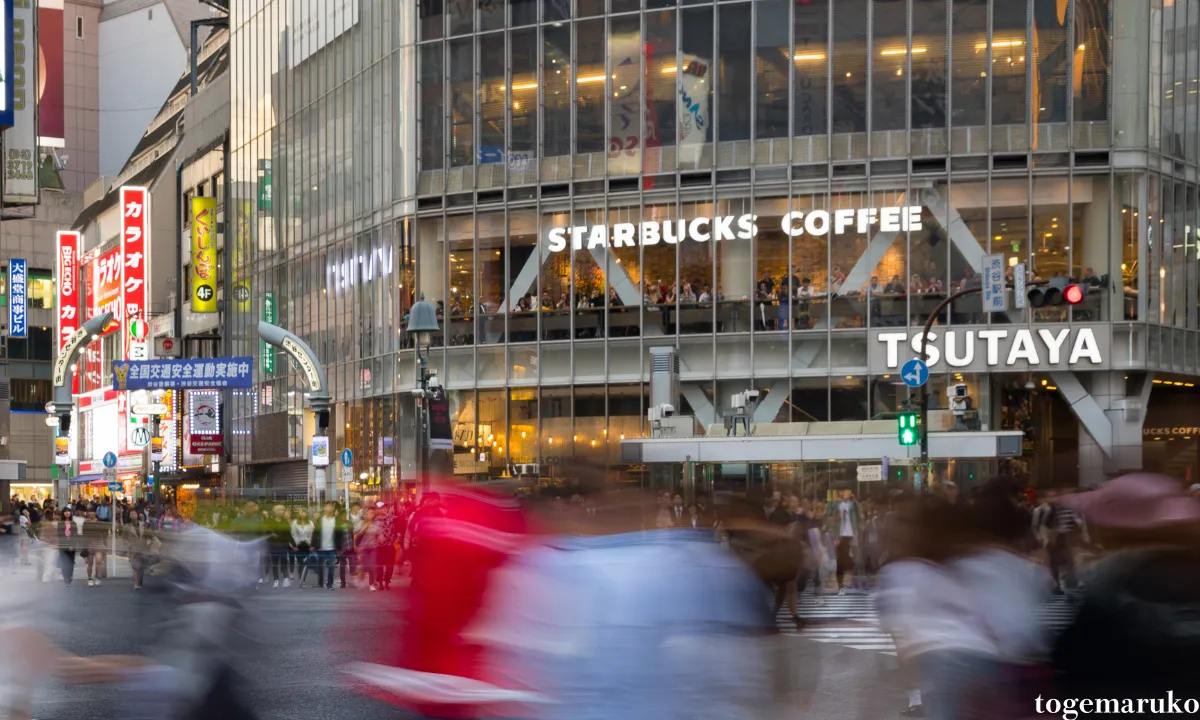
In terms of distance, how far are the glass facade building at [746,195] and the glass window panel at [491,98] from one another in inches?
3.5

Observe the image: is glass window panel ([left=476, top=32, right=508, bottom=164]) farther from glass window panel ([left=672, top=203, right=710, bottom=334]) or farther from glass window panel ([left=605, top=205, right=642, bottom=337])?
glass window panel ([left=672, top=203, right=710, bottom=334])

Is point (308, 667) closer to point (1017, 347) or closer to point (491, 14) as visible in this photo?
point (1017, 347)

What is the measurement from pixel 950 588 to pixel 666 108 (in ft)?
127

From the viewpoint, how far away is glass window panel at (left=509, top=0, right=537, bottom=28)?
156 feet

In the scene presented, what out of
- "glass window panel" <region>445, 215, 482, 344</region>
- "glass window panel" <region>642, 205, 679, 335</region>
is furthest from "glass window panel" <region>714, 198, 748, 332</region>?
"glass window panel" <region>445, 215, 482, 344</region>

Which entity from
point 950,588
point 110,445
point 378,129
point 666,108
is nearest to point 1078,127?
point 666,108

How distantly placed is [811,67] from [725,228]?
526 cm

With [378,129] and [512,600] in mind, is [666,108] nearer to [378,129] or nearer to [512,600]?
[378,129]

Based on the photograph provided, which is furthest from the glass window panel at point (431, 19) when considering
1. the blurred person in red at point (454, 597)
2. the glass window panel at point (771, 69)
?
the blurred person in red at point (454, 597)

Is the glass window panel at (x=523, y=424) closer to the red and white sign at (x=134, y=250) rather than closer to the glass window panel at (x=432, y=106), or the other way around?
the glass window panel at (x=432, y=106)

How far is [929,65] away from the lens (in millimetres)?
43281

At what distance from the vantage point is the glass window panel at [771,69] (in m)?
44.3

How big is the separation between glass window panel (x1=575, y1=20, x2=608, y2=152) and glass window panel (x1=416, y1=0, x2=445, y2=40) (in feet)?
16.9

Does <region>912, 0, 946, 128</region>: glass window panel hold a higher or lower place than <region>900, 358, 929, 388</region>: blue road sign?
higher
